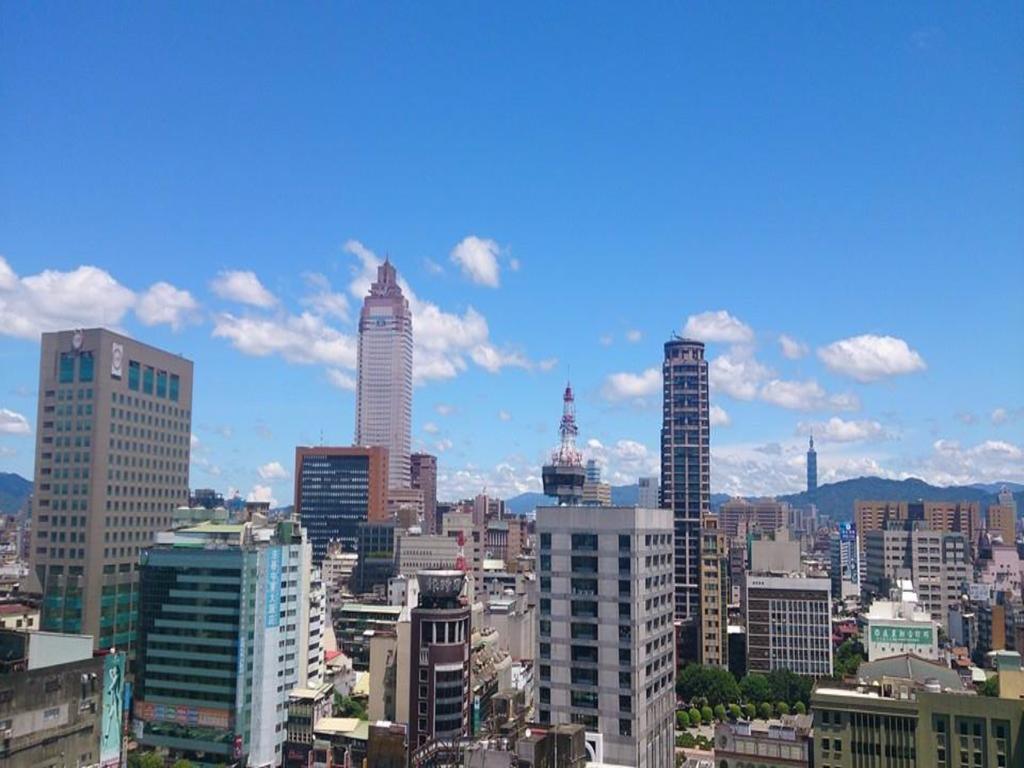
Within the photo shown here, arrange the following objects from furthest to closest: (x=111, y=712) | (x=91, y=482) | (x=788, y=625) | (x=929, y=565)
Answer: (x=929, y=565), (x=788, y=625), (x=91, y=482), (x=111, y=712)

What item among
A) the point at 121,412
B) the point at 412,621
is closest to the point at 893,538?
the point at 412,621

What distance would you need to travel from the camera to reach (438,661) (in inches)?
3017

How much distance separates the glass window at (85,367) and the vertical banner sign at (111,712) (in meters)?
70.8

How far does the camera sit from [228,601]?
8738cm

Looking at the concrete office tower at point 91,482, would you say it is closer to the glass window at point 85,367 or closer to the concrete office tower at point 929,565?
the glass window at point 85,367

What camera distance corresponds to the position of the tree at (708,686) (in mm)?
112562

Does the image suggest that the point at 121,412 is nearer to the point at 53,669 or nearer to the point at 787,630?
the point at 53,669

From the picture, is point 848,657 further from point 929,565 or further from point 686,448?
point 929,565

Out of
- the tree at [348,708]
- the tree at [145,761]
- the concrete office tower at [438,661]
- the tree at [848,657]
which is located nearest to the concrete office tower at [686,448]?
the tree at [848,657]

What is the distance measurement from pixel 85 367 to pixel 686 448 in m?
104

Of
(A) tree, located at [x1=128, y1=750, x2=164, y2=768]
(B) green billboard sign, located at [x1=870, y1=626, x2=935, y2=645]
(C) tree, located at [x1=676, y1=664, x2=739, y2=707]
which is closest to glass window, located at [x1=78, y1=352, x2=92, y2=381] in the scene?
(A) tree, located at [x1=128, y1=750, x2=164, y2=768]

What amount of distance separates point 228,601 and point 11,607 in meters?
29.1

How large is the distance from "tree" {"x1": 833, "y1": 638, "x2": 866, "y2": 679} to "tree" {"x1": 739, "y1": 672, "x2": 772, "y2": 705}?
904cm

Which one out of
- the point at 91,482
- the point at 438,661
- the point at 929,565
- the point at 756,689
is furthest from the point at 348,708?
the point at 929,565
